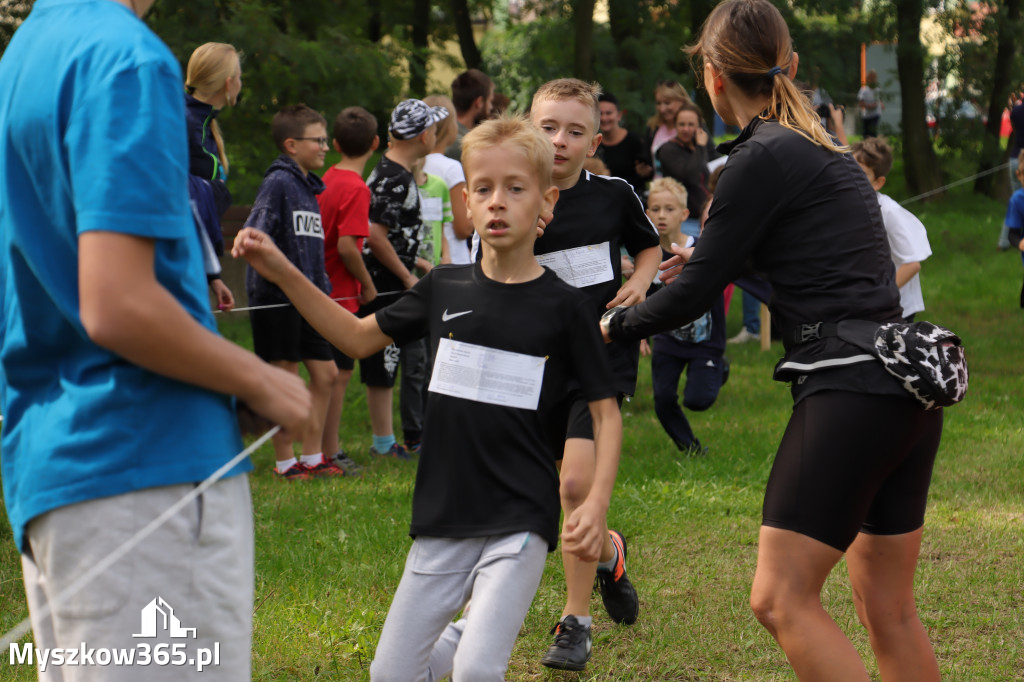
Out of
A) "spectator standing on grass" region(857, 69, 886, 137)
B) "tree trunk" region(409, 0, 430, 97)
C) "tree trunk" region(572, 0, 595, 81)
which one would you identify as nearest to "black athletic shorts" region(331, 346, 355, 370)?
"tree trunk" region(409, 0, 430, 97)

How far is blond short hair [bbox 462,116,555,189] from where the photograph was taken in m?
3.04

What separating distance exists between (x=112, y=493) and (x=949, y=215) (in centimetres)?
1798

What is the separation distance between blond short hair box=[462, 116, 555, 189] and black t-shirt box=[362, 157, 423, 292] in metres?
3.95

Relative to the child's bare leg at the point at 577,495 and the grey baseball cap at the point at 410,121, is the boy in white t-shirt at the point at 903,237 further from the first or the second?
the grey baseball cap at the point at 410,121

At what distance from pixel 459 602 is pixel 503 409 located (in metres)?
0.52

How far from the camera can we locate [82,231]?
1.74 metres

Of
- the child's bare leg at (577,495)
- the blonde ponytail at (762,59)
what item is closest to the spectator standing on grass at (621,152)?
the child's bare leg at (577,495)

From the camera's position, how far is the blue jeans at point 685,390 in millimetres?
6977

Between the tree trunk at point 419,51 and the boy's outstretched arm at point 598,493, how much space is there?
38.5 ft

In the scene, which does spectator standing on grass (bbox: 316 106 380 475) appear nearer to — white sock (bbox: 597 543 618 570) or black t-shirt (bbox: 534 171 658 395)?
white sock (bbox: 597 543 618 570)

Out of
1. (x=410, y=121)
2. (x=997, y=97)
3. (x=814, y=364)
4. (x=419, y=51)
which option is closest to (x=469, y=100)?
(x=410, y=121)

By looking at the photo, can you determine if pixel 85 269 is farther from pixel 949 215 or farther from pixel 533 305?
pixel 949 215

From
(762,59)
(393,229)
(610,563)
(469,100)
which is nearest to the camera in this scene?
(762,59)

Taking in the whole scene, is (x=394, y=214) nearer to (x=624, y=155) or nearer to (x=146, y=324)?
(x=624, y=155)
